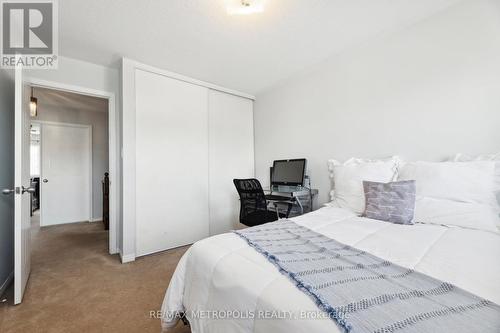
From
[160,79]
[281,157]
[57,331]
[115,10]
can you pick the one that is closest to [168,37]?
[115,10]

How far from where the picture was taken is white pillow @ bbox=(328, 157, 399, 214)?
6.09ft

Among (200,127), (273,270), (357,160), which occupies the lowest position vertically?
(273,270)

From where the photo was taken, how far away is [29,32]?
77.2 inches

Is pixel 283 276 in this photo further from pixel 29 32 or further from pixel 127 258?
pixel 29 32

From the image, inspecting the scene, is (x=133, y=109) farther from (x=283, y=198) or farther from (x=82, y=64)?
(x=283, y=198)

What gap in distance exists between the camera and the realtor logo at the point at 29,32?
5.58 ft

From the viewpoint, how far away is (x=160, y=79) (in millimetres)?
2762

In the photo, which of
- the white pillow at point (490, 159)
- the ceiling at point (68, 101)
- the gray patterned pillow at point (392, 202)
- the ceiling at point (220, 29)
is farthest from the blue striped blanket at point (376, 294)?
the ceiling at point (68, 101)

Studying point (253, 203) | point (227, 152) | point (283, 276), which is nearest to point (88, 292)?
point (253, 203)

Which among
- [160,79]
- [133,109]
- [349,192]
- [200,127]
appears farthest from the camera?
[200,127]

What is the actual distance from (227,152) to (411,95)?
2479mm

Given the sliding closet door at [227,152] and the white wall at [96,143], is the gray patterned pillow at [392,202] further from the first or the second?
the white wall at [96,143]

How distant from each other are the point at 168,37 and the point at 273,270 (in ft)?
7.73

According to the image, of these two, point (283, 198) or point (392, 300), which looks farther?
point (283, 198)
